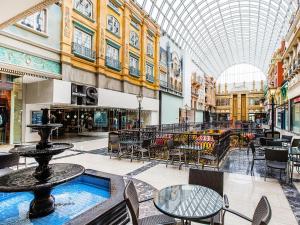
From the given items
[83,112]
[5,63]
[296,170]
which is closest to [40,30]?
[5,63]

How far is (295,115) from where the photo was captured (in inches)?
571

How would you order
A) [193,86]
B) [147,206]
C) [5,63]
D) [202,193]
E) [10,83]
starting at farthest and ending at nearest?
[193,86]
[10,83]
[5,63]
[147,206]
[202,193]

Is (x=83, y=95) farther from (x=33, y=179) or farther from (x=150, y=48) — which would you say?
(x=150, y=48)

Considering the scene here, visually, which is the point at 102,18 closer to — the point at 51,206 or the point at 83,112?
the point at 83,112

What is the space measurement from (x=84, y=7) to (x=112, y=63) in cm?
430

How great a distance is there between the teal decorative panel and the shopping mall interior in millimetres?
52

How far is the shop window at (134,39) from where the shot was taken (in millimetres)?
19234

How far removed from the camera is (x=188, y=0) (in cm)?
2458

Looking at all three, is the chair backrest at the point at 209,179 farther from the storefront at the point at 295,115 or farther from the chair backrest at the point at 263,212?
the storefront at the point at 295,115

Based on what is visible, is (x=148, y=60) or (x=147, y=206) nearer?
(x=147, y=206)

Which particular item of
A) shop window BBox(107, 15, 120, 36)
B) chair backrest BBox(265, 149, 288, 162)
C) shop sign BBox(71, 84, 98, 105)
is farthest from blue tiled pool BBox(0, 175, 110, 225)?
shop window BBox(107, 15, 120, 36)

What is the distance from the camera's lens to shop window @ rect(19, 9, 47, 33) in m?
10.4

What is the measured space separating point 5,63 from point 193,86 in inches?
1135

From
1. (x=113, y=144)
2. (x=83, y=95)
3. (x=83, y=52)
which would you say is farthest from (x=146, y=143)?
(x=83, y=52)
